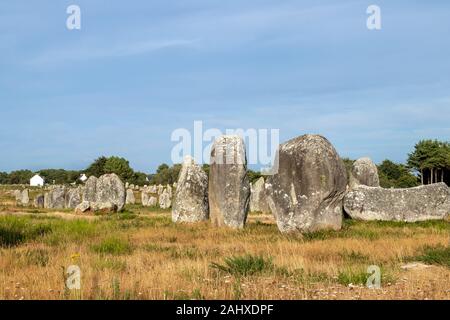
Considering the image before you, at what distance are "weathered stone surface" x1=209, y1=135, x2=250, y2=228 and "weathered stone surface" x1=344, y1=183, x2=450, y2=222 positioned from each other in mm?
5376

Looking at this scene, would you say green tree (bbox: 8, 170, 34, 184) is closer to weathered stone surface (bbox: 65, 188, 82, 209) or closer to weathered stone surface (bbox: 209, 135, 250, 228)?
weathered stone surface (bbox: 65, 188, 82, 209)

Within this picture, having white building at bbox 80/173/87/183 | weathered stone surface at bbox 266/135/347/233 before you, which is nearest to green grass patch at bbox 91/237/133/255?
weathered stone surface at bbox 266/135/347/233

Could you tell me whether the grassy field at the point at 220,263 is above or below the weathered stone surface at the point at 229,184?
below

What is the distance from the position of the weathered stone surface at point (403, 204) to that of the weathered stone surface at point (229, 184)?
17.6 ft

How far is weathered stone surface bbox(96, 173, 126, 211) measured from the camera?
38031 mm

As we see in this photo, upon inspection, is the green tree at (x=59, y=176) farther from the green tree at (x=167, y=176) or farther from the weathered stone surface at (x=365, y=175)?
the weathered stone surface at (x=365, y=175)

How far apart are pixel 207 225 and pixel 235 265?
506 inches

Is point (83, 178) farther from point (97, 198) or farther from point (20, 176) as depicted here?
point (97, 198)

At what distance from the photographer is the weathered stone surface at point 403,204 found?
24.3 m

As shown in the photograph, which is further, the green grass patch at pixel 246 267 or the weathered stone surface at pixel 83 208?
the weathered stone surface at pixel 83 208

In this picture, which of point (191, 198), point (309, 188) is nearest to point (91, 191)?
point (191, 198)

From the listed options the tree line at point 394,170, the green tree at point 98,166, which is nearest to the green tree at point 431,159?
the tree line at point 394,170

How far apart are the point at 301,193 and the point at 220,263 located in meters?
8.00
